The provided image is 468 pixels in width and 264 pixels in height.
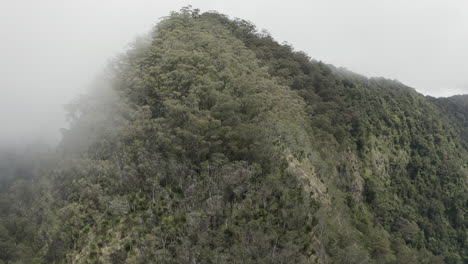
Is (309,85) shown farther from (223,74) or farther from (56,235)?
(56,235)

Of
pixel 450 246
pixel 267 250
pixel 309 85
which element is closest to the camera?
pixel 267 250

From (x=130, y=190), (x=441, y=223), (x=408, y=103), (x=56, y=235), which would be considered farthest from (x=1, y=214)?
(x=408, y=103)

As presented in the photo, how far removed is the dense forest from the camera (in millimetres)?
32188

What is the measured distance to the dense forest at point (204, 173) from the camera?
Result: 32.2 metres

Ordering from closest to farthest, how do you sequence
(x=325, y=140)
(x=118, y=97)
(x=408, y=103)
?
(x=118, y=97), (x=325, y=140), (x=408, y=103)

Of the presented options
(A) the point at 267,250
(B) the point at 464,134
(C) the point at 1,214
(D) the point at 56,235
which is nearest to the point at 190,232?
(A) the point at 267,250

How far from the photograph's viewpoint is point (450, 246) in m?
74.1

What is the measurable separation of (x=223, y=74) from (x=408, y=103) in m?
65.7

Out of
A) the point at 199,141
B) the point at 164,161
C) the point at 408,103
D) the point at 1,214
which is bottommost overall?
the point at 1,214

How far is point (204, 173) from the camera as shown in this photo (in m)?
35.8

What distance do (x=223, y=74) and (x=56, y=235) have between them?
24.1m

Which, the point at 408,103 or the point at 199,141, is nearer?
the point at 199,141

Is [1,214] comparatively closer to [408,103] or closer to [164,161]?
[164,161]

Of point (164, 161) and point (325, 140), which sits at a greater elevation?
point (325, 140)
